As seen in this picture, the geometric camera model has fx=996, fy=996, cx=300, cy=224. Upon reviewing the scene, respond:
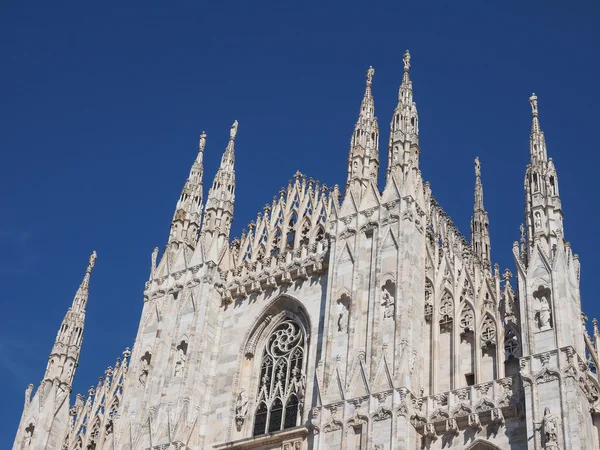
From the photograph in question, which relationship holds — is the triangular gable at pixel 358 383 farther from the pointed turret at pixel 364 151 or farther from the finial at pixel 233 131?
the finial at pixel 233 131

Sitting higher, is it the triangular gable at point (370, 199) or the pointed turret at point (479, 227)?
the pointed turret at point (479, 227)

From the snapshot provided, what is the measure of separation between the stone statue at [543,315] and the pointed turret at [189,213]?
A: 12570 mm

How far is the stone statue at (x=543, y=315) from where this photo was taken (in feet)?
72.9

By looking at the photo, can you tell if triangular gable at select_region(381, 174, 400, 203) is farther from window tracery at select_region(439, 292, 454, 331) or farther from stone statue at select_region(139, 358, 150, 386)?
stone statue at select_region(139, 358, 150, 386)

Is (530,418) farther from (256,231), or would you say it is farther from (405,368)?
(256,231)

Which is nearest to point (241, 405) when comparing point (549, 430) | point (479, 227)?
point (549, 430)

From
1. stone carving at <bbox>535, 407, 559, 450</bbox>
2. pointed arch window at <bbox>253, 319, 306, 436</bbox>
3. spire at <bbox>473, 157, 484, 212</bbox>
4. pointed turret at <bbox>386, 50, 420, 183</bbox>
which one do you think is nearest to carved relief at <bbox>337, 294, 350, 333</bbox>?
pointed arch window at <bbox>253, 319, 306, 436</bbox>

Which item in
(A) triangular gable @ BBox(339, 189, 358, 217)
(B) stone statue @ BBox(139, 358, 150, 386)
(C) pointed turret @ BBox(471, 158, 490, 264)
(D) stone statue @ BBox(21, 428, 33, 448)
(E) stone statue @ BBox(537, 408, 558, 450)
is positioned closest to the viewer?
(E) stone statue @ BBox(537, 408, 558, 450)

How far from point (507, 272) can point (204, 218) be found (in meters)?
10.6

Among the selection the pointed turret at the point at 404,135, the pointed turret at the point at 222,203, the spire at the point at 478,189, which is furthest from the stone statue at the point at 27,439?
the spire at the point at 478,189

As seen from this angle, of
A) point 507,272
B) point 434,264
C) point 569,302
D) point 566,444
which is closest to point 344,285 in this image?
point 434,264

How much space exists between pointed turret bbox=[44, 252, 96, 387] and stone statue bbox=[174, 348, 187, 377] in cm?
477

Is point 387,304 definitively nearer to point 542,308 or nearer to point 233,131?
point 542,308

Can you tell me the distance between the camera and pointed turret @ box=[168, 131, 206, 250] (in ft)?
104
